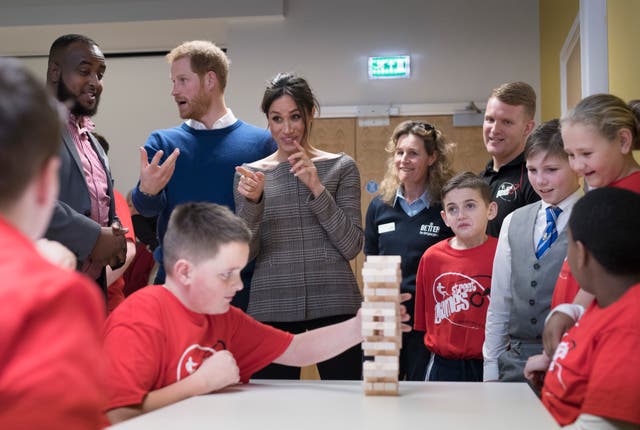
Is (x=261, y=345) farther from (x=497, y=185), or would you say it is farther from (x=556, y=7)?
(x=556, y=7)

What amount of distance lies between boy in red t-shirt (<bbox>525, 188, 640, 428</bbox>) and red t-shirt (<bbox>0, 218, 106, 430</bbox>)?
1.10m

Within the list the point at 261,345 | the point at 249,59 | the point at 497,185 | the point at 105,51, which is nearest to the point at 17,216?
the point at 261,345

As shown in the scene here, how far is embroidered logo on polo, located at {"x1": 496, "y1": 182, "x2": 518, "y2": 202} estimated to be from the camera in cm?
306

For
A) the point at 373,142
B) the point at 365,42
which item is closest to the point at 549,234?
the point at 373,142

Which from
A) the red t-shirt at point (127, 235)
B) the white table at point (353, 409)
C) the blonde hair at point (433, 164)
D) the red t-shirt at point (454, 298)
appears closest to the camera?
the white table at point (353, 409)

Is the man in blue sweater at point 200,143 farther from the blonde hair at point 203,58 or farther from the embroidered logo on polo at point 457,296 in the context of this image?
the embroidered logo on polo at point 457,296

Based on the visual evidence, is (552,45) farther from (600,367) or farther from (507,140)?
(600,367)

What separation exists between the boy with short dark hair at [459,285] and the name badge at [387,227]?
292 millimetres

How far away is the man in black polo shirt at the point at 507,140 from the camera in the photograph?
3.10m

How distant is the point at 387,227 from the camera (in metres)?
3.32

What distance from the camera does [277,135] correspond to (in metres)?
2.88

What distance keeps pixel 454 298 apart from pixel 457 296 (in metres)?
0.01

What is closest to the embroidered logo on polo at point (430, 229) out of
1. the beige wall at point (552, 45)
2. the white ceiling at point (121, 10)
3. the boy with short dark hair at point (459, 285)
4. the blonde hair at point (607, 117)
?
the boy with short dark hair at point (459, 285)

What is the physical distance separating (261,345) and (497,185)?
1.51 meters
